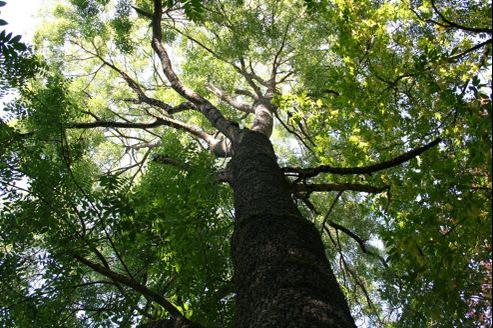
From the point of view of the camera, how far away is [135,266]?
13.7 feet

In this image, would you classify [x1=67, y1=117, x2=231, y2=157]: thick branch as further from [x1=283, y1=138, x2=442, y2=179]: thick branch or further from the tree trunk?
the tree trunk

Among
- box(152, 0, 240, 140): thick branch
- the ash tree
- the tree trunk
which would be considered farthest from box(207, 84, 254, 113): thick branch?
the tree trunk

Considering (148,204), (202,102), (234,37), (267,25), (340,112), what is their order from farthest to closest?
(267,25) < (234,37) < (202,102) < (340,112) < (148,204)

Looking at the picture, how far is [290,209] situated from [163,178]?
6.10ft

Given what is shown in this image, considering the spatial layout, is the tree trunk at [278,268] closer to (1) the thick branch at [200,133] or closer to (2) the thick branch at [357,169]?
(2) the thick branch at [357,169]

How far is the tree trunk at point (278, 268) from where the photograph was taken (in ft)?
5.61

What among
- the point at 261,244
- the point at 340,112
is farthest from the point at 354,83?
the point at 261,244

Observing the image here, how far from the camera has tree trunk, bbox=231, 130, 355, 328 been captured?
1.71 m

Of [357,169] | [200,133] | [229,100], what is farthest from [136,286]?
[229,100]

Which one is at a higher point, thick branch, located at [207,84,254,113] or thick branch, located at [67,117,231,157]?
thick branch, located at [207,84,254,113]

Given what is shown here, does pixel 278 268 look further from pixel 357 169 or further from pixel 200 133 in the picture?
pixel 200 133

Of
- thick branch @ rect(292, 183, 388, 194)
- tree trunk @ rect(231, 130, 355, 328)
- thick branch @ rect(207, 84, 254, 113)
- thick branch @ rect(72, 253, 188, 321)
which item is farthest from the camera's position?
thick branch @ rect(207, 84, 254, 113)

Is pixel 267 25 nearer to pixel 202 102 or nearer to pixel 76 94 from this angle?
pixel 202 102

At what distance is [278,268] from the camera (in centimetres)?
201
